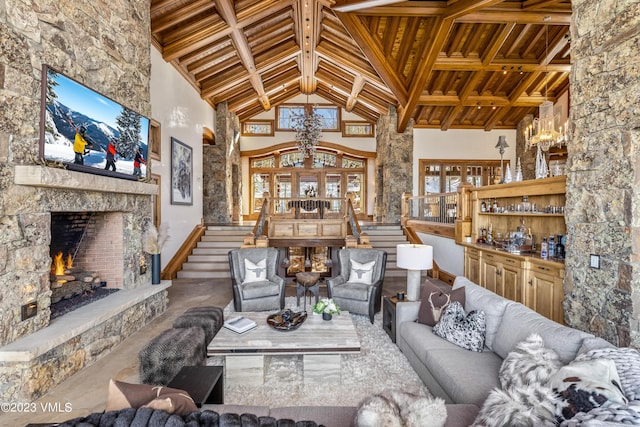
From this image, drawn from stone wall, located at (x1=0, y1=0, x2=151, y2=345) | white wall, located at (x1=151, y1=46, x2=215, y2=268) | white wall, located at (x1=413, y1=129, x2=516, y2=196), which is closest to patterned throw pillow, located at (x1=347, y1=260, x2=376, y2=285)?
stone wall, located at (x1=0, y1=0, x2=151, y2=345)

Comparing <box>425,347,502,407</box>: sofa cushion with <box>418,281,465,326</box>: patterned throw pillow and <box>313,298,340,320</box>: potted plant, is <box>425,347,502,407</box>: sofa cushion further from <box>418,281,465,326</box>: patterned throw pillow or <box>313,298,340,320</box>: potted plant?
<box>313,298,340,320</box>: potted plant

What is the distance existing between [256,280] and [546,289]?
3829 millimetres

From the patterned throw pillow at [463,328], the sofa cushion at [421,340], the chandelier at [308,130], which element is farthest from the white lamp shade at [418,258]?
the chandelier at [308,130]

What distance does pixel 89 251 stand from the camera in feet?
13.8

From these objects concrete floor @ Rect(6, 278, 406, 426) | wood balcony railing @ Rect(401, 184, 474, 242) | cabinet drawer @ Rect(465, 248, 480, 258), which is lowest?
concrete floor @ Rect(6, 278, 406, 426)

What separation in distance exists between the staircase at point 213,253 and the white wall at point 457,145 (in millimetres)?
6400

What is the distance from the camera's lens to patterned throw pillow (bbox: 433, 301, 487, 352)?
261cm

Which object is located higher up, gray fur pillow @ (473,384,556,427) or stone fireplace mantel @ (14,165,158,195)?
stone fireplace mantel @ (14,165,158,195)

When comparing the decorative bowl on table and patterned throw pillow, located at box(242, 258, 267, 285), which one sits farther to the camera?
patterned throw pillow, located at box(242, 258, 267, 285)

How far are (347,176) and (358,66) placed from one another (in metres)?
5.18

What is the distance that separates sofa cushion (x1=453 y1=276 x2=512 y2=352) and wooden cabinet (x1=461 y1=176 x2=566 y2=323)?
1.35 meters

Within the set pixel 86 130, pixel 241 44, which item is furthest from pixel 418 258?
pixel 241 44

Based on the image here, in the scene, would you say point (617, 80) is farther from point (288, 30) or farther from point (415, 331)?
point (288, 30)

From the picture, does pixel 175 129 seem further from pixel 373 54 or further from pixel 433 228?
pixel 433 228
